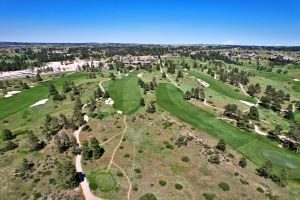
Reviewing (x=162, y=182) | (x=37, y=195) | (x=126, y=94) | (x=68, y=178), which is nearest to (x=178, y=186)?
(x=162, y=182)

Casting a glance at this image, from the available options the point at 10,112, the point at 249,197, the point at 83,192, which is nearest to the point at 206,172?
the point at 249,197

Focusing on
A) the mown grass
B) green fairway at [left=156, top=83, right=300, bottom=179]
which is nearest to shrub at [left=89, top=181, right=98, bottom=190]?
the mown grass

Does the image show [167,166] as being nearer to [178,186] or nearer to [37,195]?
[178,186]

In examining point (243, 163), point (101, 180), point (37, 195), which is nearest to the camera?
point (37, 195)

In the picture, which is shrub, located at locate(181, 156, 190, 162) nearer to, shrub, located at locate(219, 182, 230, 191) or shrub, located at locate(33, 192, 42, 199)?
shrub, located at locate(219, 182, 230, 191)

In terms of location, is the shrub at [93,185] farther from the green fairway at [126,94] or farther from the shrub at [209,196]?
the green fairway at [126,94]

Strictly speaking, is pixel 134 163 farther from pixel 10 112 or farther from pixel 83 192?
pixel 10 112
